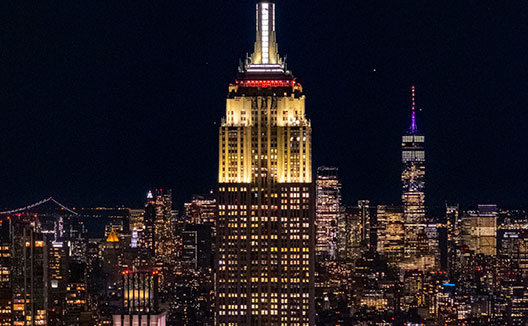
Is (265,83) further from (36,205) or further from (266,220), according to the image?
(36,205)

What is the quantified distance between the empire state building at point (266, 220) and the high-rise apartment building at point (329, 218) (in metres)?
19.4

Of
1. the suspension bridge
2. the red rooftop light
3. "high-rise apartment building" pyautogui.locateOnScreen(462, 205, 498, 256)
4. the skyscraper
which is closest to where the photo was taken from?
the red rooftop light

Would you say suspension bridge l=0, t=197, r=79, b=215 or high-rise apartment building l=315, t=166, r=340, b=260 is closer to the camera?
suspension bridge l=0, t=197, r=79, b=215

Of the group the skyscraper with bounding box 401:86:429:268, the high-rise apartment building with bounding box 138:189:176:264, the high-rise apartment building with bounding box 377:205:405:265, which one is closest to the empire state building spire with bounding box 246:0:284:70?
the high-rise apartment building with bounding box 138:189:176:264

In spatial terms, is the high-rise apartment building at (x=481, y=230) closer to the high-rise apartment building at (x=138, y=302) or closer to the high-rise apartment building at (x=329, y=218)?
the high-rise apartment building at (x=329, y=218)

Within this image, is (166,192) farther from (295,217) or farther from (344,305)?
(295,217)

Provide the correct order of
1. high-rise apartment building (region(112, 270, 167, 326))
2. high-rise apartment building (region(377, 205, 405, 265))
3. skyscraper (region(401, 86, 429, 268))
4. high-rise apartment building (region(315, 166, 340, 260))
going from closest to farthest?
1. high-rise apartment building (region(112, 270, 167, 326))
2. high-rise apartment building (region(315, 166, 340, 260))
3. skyscraper (region(401, 86, 429, 268))
4. high-rise apartment building (region(377, 205, 405, 265))

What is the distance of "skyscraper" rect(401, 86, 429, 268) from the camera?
73.9 metres

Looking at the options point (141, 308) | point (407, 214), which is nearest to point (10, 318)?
point (141, 308)

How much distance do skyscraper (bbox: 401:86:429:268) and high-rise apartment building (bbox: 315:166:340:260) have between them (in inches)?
169

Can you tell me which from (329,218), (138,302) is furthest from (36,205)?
(329,218)

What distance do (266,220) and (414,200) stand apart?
40083 millimetres

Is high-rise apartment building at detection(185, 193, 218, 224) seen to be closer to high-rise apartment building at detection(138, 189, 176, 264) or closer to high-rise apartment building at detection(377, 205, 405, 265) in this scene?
high-rise apartment building at detection(138, 189, 176, 264)

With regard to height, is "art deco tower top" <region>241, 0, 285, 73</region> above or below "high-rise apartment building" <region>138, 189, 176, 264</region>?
above
